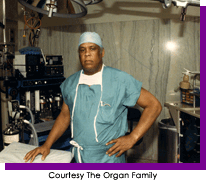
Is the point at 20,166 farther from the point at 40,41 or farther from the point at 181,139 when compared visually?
the point at 40,41

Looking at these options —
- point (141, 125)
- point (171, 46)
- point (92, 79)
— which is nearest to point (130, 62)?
point (171, 46)

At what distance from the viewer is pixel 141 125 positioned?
1.25 metres

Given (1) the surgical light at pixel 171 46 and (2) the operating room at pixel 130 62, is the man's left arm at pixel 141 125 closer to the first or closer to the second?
(2) the operating room at pixel 130 62

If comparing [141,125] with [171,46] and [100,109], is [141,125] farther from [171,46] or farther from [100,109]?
[171,46]

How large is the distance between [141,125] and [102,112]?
246 mm

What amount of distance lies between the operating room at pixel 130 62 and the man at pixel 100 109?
65 cm

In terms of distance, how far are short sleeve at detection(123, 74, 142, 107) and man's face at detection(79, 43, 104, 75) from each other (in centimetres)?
20

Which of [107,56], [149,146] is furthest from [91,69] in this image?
[149,146]

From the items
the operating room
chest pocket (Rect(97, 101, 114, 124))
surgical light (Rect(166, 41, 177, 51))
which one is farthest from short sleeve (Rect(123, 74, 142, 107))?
surgical light (Rect(166, 41, 177, 51))

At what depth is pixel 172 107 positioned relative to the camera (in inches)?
93.7

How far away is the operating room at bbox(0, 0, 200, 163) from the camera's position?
7.30 feet

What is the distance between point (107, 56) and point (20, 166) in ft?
6.82

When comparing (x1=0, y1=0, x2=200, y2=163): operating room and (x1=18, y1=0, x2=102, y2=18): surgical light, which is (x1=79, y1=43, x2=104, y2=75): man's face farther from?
(x1=0, y1=0, x2=200, y2=163): operating room

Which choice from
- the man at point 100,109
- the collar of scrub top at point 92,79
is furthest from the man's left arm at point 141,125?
the collar of scrub top at point 92,79
